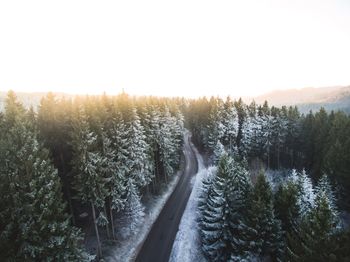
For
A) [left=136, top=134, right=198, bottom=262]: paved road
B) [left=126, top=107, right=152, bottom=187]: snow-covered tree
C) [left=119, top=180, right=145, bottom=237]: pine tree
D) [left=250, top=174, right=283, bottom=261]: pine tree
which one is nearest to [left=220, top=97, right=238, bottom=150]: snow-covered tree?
[left=136, top=134, right=198, bottom=262]: paved road

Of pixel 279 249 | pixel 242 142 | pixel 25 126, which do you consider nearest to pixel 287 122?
pixel 242 142

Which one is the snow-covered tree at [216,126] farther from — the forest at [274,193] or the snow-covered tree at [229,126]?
the snow-covered tree at [229,126]

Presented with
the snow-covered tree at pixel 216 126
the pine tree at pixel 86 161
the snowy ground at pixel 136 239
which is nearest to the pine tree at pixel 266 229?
the snowy ground at pixel 136 239

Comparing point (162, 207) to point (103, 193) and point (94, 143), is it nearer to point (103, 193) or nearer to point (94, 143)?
point (103, 193)

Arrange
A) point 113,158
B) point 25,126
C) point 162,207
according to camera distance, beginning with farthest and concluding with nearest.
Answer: point 162,207
point 113,158
point 25,126

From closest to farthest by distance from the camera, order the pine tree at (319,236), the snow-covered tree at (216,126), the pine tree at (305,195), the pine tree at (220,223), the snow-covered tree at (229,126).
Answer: the pine tree at (319,236) < the pine tree at (305,195) < the pine tree at (220,223) < the snow-covered tree at (216,126) < the snow-covered tree at (229,126)

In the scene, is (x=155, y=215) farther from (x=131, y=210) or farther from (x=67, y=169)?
(x=67, y=169)

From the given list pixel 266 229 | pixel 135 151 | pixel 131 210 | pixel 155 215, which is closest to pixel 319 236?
pixel 266 229
